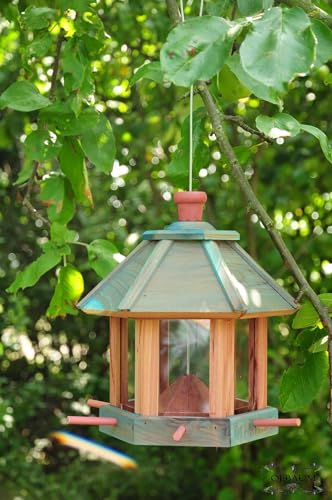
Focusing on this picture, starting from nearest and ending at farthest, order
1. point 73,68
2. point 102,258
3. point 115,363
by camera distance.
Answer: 1. point 115,363
2. point 73,68
3. point 102,258

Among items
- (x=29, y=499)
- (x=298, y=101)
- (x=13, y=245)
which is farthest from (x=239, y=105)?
(x=29, y=499)

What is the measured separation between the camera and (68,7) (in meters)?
1.96

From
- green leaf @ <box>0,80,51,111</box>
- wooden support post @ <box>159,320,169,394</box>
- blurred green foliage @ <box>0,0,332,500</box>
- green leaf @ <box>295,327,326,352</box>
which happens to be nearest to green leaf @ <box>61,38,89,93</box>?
green leaf @ <box>0,80,51,111</box>

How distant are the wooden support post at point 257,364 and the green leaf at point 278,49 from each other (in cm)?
67

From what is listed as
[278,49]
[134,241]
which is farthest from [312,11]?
[134,241]

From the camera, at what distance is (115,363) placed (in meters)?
1.74

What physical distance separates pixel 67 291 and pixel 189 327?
538 millimetres

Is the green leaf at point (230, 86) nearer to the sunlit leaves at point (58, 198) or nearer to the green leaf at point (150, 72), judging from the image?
the green leaf at point (150, 72)

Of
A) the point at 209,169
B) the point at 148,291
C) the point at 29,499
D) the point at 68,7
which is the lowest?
the point at 29,499

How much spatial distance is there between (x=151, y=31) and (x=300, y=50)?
293cm

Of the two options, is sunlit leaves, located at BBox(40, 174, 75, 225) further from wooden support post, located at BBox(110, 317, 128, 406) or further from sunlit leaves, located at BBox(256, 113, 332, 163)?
sunlit leaves, located at BBox(256, 113, 332, 163)

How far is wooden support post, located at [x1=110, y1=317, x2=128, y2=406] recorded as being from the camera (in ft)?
5.60

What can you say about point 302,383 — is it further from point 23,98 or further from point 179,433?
point 23,98

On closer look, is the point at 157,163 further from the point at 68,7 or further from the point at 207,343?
the point at 207,343
